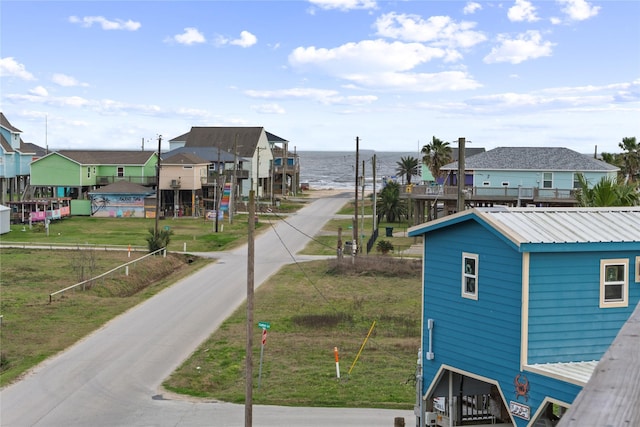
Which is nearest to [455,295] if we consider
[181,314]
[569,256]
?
[569,256]

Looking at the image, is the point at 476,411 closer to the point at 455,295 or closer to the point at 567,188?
the point at 455,295

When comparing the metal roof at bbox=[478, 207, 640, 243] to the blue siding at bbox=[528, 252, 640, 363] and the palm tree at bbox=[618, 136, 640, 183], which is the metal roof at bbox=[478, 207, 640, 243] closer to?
the blue siding at bbox=[528, 252, 640, 363]

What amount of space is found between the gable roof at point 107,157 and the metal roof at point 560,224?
75827 millimetres

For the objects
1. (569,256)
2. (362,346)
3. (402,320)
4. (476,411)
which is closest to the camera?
(569,256)

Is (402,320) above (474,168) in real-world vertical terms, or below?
below

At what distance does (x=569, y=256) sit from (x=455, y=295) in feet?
8.98

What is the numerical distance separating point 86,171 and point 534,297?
7859cm

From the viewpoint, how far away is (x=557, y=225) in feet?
54.4

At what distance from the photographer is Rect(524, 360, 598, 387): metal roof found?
14.4 metres

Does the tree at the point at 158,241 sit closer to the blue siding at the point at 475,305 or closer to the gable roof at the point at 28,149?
the gable roof at the point at 28,149

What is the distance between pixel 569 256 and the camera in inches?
623

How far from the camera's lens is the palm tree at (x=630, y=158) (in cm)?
7812

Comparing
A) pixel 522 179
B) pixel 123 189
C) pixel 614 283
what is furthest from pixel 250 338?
pixel 123 189

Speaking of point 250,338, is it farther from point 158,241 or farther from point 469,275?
point 158,241
